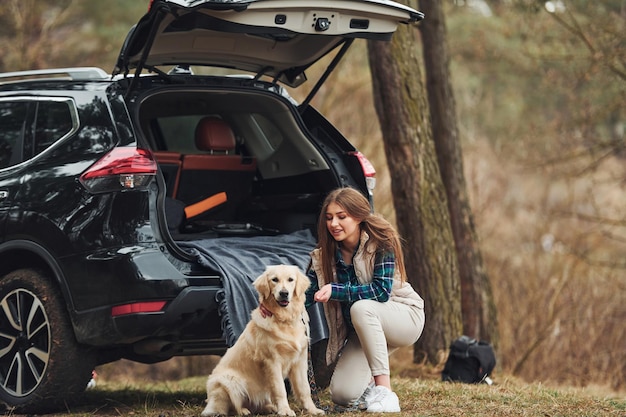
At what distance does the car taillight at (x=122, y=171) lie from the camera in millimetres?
5426

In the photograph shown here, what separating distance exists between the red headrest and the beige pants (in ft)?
5.76

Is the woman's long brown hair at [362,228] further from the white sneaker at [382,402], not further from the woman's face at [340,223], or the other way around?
the white sneaker at [382,402]

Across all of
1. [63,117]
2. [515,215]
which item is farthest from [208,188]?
[515,215]

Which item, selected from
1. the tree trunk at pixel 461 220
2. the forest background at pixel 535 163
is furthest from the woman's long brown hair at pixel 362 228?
the forest background at pixel 535 163

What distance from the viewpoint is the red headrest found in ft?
22.3

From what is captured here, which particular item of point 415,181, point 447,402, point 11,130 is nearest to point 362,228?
point 447,402

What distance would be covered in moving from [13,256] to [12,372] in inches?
26.6

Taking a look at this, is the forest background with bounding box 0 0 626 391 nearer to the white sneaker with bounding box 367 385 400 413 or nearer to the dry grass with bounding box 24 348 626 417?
the dry grass with bounding box 24 348 626 417

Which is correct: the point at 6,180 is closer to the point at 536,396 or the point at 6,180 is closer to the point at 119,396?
the point at 119,396

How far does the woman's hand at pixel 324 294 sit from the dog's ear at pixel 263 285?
0.27m

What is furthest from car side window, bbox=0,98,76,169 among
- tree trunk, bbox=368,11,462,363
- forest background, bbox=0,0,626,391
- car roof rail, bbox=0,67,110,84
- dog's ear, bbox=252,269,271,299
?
forest background, bbox=0,0,626,391

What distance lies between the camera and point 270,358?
17.1 ft

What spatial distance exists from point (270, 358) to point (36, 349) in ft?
4.81

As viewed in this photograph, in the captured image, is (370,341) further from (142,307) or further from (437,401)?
(142,307)
